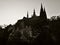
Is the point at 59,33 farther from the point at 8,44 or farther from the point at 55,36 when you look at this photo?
the point at 8,44

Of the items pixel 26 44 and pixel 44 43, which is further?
pixel 26 44

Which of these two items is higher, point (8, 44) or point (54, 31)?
point (54, 31)

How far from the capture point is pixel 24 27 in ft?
226

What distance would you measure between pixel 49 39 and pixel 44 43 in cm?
45

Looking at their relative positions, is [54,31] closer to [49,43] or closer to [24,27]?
[49,43]

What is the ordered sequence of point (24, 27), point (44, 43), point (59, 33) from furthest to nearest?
point (24, 27) < point (44, 43) < point (59, 33)

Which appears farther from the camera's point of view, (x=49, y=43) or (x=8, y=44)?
(x=8, y=44)

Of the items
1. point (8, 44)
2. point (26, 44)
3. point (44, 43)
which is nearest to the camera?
point (44, 43)

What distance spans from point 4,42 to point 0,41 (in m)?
0.40

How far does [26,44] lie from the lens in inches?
285

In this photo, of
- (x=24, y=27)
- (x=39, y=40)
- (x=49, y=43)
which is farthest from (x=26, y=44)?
(x=24, y=27)

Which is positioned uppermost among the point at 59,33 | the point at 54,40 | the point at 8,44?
the point at 59,33

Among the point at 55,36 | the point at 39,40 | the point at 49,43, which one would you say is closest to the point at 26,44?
the point at 39,40

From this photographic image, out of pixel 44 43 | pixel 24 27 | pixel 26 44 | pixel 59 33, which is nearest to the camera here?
pixel 59 33
